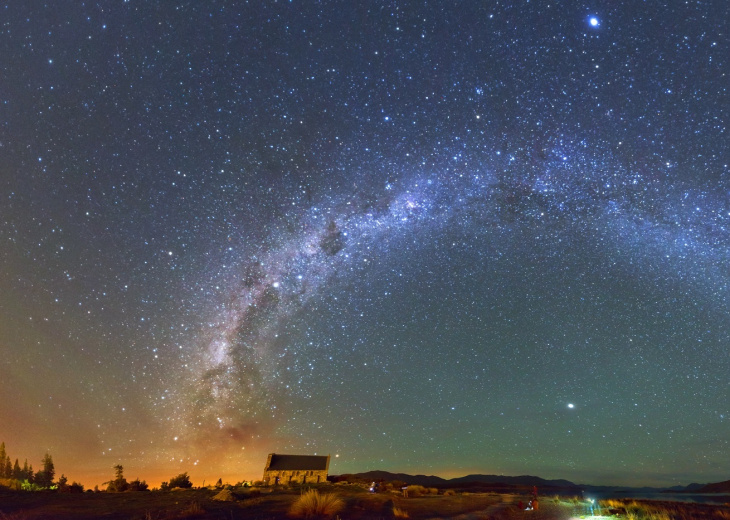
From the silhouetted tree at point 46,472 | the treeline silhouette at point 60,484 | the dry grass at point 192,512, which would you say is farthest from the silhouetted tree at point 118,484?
the silhouetted tree at point 46,472

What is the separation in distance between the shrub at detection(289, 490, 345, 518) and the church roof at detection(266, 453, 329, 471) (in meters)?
41.5

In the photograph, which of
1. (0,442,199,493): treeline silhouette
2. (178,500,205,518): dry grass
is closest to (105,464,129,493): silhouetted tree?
(0,442,199,493): treeline silhouette

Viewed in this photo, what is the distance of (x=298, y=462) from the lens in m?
57.2

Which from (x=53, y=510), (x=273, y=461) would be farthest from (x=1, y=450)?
(x=53, y=510)

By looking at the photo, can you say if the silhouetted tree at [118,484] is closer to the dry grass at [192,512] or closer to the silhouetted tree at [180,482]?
the silhouetted tree at [180,482]

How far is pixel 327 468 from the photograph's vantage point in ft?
182

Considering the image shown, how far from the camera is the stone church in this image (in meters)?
53.7

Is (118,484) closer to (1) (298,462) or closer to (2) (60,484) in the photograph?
(2) (60,484)

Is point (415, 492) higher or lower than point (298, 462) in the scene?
lower

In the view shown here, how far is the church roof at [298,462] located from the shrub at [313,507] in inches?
1634

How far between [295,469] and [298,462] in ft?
6.26

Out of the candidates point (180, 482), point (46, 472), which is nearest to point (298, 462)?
point (180, 482)

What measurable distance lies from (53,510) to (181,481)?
22104 mm

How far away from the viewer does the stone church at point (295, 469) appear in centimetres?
5369
